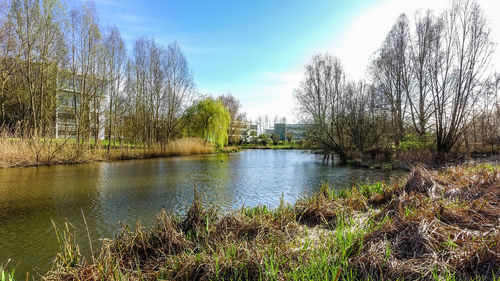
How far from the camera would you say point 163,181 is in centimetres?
987

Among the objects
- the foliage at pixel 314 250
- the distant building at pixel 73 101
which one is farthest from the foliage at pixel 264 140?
the foliage at pixel 314 250

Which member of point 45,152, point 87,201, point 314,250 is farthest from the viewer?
point 45,152

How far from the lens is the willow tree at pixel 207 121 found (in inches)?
1207

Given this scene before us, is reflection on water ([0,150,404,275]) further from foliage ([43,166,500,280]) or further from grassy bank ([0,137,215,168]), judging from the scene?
grassy bank ([0,137,215,168])

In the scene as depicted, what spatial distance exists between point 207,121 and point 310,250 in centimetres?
2875

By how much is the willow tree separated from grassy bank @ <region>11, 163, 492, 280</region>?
27.1 m

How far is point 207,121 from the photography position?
3069cm

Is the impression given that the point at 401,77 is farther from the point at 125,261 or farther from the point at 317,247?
the point at 125,261

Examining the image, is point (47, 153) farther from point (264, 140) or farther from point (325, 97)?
point (264, 140)

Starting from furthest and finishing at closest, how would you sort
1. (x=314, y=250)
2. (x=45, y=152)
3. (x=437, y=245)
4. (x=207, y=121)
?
(x=207, y=121), (x=45, y=152), (x=314, y=250), (x=437, y=245)

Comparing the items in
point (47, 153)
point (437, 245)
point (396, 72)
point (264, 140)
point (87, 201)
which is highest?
point (396, 72)

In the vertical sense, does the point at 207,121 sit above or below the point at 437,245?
above

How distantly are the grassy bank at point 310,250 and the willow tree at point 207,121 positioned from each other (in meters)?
27.1

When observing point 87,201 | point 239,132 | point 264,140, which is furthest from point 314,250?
point 239,132
